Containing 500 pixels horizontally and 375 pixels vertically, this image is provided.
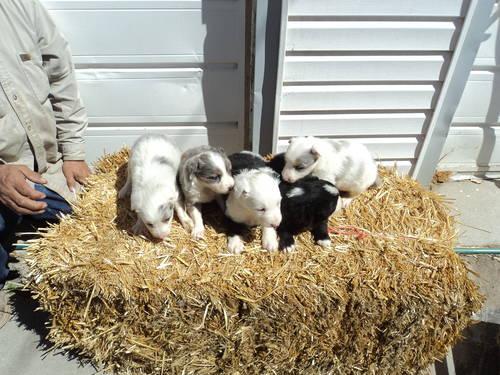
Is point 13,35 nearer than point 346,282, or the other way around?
point 346,282

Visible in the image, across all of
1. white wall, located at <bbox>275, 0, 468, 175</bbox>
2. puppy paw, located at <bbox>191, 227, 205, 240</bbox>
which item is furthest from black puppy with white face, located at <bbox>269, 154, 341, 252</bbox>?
white wall, located at <bbox>275, 0, 468, 175</bbox>

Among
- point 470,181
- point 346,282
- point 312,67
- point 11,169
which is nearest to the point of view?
point 346,282

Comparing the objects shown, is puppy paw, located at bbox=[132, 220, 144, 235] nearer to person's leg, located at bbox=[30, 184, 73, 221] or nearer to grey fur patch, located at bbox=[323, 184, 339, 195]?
person's leg, located at bbox=[30, 184, 73, 221]

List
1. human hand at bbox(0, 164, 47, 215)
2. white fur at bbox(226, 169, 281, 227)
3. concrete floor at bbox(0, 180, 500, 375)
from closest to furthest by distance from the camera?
1. white fur at bbox(226, 169, 281, 227)
2. human hand at bbox(0, 164, 47, 215)
3. concrete floor at bbox(0, 180, 500, 375)

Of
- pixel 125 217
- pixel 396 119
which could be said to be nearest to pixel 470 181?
pixel 396 119

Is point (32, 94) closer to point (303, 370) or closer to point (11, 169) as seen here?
point (11, 169)

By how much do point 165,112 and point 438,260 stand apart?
3.34m

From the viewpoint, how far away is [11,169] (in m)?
3.51

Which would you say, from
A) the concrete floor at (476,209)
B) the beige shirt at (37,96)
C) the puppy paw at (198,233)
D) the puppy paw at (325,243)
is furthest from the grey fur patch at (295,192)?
the concrete floor at (476,209)

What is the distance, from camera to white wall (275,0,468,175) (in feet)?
13.4

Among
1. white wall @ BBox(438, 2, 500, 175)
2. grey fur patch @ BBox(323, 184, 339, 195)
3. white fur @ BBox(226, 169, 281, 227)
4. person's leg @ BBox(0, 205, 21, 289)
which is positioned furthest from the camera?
white wall @ BBox(438, 2, 500, 175)

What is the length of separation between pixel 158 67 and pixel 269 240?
246 cm

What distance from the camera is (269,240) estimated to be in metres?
3.40

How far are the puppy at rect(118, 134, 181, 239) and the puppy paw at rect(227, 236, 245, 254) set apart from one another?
0.51 meters
